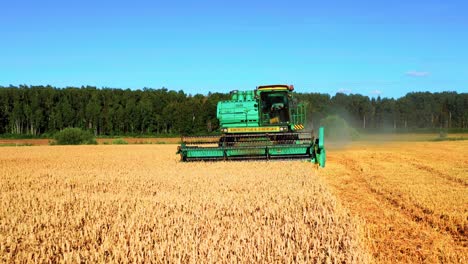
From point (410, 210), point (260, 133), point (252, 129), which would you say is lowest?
point (410, 210)

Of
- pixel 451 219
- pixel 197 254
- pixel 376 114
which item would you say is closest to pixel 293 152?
pixel 451 219

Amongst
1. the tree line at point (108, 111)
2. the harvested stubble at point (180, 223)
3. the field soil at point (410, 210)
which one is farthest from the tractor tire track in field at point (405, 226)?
the tree line at point (108, 111)

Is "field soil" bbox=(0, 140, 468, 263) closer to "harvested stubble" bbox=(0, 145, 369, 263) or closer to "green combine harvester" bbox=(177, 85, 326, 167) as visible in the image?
"harvested stubble" bbox=(0, 145, 369, 263)

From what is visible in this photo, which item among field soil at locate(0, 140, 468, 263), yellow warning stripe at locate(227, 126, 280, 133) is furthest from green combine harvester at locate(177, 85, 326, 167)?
field soil at locate(0, 140, 468, 263)

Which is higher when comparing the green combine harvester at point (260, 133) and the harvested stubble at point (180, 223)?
the green combine harvester at point (260, 133)

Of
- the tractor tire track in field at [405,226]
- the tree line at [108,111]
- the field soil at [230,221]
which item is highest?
the tree line at [108,111]

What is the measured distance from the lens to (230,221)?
219 inches

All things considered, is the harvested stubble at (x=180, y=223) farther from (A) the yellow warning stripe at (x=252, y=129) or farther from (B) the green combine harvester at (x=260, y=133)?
(A) the yellow warning stripe at (x=252, y=129)

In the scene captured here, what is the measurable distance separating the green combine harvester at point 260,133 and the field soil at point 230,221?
157 inches

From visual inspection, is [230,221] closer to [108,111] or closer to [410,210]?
[410,210]

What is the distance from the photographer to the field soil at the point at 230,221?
4.41 m

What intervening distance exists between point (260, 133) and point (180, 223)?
10764mm

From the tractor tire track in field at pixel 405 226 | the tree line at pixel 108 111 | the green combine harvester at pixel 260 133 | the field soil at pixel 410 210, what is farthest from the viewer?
the tree line at pixel 108 111

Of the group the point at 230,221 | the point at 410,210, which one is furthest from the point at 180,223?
the point at 410,210
